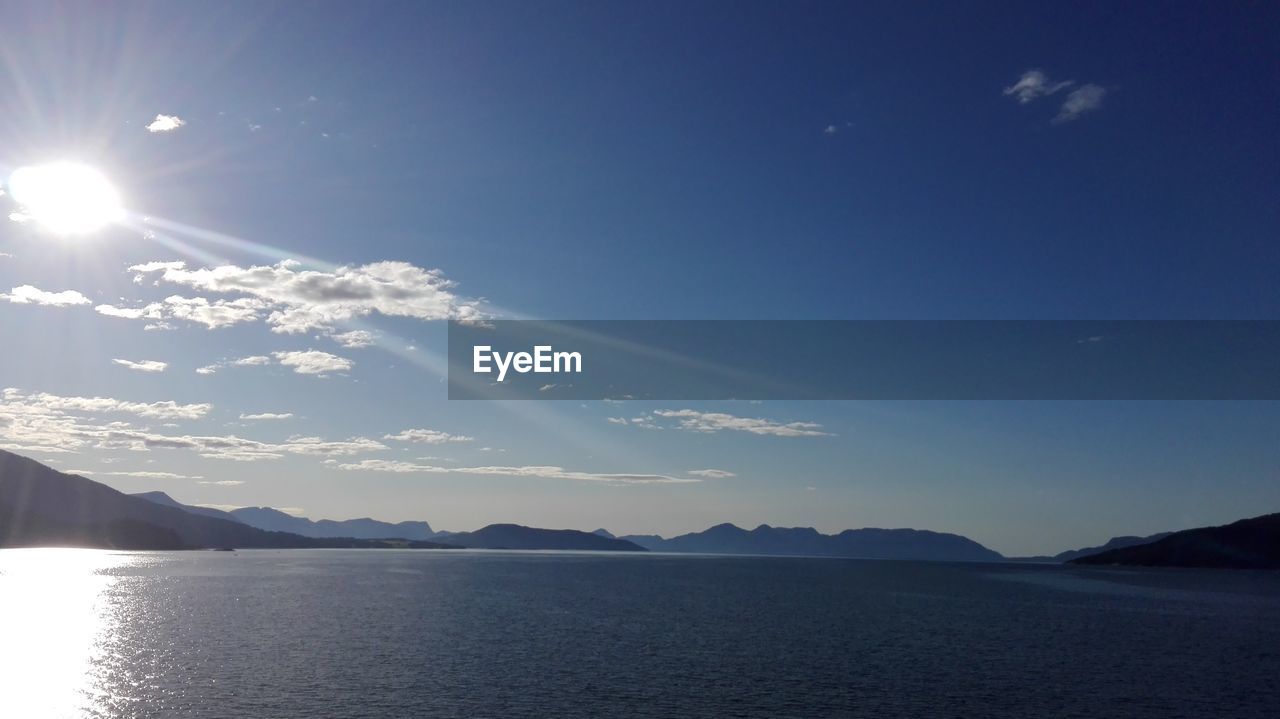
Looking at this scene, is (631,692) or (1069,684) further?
(1069,684)

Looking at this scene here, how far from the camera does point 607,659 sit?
7631 cm

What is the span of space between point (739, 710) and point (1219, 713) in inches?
1412

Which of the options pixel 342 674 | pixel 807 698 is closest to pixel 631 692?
pixel 807 698

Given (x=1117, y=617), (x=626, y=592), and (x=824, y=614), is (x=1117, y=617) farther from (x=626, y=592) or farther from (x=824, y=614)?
(x=626, y=592)

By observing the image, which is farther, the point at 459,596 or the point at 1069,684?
the point at 459,596

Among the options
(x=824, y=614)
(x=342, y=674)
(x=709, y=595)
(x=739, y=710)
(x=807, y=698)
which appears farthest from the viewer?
(x=709, y=595)

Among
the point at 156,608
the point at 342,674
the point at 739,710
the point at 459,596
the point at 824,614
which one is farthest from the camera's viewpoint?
the point at 459,596

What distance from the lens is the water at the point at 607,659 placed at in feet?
189

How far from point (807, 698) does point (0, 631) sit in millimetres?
98304

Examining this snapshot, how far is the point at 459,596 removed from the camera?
15325 cm

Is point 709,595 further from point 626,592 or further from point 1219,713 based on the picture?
point 1219,713

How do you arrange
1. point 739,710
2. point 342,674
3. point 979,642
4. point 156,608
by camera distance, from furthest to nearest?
point 156,608 < point 979,642 < point 342,674 < point 739,710

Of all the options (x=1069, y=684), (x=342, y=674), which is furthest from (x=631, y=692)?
(x=1069, y=684)

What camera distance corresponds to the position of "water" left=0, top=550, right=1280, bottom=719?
57.8m
